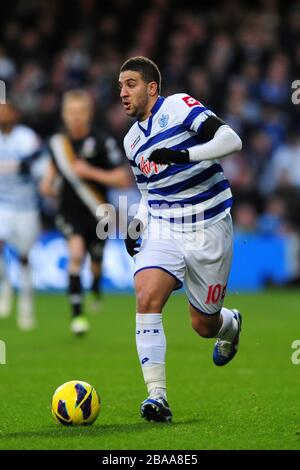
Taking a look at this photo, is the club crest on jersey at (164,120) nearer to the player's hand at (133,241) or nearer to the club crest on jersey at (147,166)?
the club crest on jersey at (147,166)

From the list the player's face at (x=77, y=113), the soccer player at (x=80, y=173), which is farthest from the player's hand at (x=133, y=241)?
the player's face at (x=77, y=113)

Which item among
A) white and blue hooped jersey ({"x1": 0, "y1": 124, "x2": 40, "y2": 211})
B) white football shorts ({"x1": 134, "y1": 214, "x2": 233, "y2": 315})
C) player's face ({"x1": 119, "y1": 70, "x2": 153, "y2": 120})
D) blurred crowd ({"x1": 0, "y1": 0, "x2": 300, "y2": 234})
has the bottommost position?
white football shorts ({"x1": 134, "y1": 214, "x2": 233, "y2": 315})

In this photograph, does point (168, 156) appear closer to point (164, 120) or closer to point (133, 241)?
point (164, 120)

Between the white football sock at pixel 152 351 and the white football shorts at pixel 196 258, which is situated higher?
the white football shorts at pixel 196 258

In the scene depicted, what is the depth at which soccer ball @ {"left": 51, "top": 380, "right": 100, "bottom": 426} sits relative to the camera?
5930mm

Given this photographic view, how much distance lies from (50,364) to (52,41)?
12.8 meters

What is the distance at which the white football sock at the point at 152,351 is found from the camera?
604 centimetres

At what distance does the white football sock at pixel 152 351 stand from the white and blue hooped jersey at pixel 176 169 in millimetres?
638

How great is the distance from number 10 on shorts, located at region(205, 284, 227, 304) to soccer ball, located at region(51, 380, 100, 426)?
39.2 inches

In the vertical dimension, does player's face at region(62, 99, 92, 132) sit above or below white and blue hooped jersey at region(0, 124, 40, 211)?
above

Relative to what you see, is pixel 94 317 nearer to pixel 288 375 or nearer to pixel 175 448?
pixel 288 375

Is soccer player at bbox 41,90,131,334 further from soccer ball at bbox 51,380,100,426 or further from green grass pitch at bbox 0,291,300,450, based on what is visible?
soccer ball at bbox 51,380,100,426

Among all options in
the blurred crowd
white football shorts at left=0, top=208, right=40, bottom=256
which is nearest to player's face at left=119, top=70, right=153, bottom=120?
white football shorts at left=0, top=208, right=40, bottom=256

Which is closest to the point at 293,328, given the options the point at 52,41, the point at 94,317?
the point at 94,317
